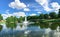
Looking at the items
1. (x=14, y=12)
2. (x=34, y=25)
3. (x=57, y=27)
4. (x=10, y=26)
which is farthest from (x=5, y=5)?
(x=57, y=27)

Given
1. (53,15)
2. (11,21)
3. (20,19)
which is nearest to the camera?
(53,15)

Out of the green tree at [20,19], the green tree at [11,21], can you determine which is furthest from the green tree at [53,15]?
the green tree at [11,21]

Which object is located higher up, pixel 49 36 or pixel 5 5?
pixel 5 5

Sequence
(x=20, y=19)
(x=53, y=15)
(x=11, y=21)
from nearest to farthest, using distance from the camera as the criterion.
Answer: (x=53, y=15) → (x=20, y=19) → (x=11, y=21)

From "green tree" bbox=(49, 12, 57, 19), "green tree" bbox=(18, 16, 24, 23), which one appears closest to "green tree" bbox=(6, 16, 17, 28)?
"green tree" bbox=(18, 16, 24, 23)

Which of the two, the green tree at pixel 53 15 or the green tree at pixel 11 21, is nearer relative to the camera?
the green tree at pixel 53 15

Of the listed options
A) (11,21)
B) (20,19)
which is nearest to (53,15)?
(20,19)

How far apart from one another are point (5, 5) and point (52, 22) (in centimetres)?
175

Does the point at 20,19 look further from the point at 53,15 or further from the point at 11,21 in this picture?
the point at 53,15

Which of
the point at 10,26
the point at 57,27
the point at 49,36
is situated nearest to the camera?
the point at 49,36

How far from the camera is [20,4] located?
17.0ft

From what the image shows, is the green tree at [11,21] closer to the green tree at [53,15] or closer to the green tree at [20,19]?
the green tree at [20,19]

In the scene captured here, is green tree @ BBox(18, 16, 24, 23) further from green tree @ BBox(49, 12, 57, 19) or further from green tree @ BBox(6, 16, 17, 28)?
green tree @ BBox(49, 12, 57, 19)

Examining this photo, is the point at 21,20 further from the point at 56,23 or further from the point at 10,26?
the point at 56,23
